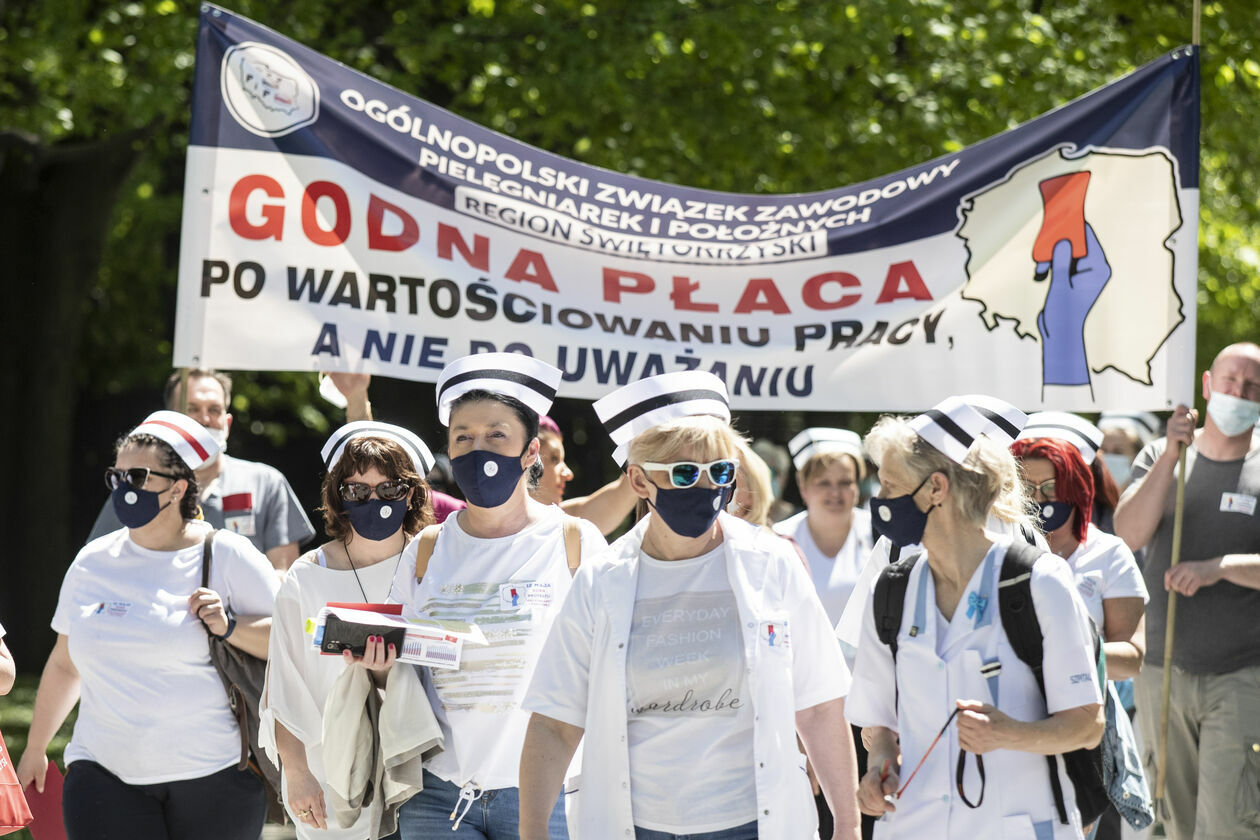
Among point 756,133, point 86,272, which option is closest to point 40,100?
point 86,272

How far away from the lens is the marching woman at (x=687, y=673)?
146 inches

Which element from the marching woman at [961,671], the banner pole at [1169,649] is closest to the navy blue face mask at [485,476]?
the marching woman at [961,671]

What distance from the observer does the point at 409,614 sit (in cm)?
432

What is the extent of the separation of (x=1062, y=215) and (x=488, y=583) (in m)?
3.53

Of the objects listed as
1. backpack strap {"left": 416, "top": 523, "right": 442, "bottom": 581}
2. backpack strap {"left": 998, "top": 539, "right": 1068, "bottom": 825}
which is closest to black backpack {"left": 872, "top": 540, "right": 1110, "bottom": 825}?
backpack strap {"left": 998, "top": 539, "right": 1068, "bottom": 825}

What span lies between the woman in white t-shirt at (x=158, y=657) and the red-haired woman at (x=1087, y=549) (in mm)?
2543

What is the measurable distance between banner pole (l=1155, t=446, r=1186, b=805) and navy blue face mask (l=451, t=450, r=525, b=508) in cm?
298

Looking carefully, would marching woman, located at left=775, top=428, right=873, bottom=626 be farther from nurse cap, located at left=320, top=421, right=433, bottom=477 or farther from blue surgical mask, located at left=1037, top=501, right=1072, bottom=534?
nurse cap, located at left=320, top=421, right=433, bottom=477

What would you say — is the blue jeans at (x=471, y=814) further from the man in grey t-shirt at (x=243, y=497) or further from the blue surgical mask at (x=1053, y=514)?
the man in grey t-shirt at (x=243, y=497)

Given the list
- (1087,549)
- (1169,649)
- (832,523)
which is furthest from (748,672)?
(832,523)

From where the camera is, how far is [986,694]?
12.4ft

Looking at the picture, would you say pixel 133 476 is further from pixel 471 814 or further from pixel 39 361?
pixel 39 361

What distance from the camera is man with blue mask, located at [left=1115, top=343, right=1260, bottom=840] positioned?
6281 mm

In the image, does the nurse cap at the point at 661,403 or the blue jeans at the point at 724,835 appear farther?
the nurse cap at the point at 661,403
